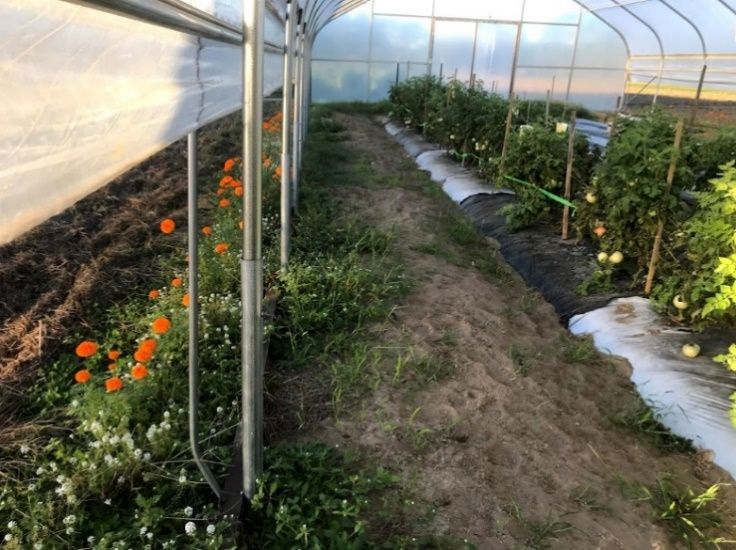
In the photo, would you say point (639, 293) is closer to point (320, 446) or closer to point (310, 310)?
point (310, 310)

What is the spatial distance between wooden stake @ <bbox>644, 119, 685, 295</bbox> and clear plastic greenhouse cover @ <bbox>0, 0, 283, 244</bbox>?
313 centimetres

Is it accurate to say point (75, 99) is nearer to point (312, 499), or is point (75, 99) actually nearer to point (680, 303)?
point (312, 499)

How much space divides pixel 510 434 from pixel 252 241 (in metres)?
1.46

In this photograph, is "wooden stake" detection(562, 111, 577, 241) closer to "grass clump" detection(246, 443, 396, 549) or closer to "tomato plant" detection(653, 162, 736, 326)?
"tomato plant" detection(653, 162, 736, 326)

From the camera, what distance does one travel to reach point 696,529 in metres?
2.10

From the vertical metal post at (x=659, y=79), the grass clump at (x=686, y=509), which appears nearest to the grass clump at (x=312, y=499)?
the grass clump at (x=686, y=509)

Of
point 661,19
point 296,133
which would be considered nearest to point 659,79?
point 661,19

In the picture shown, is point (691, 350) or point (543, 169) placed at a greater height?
point (543, 169)

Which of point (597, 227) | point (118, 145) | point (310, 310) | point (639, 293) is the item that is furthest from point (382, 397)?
point (597, 227)

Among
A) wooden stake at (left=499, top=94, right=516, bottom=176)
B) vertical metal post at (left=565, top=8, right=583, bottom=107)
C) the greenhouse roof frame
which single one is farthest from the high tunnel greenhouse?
vertical metal post at (left=565, top=8, right=583, bottom=107)

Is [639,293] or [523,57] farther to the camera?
[523,57]

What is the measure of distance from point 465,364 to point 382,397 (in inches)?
21.7

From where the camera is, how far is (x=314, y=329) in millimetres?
3086

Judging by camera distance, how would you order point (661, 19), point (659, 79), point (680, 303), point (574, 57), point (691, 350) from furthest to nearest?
1. point (574, 57)
2. point (659, 79)
3. point (661, 19)
4. point (680, 303)
5. point (691, 350)
